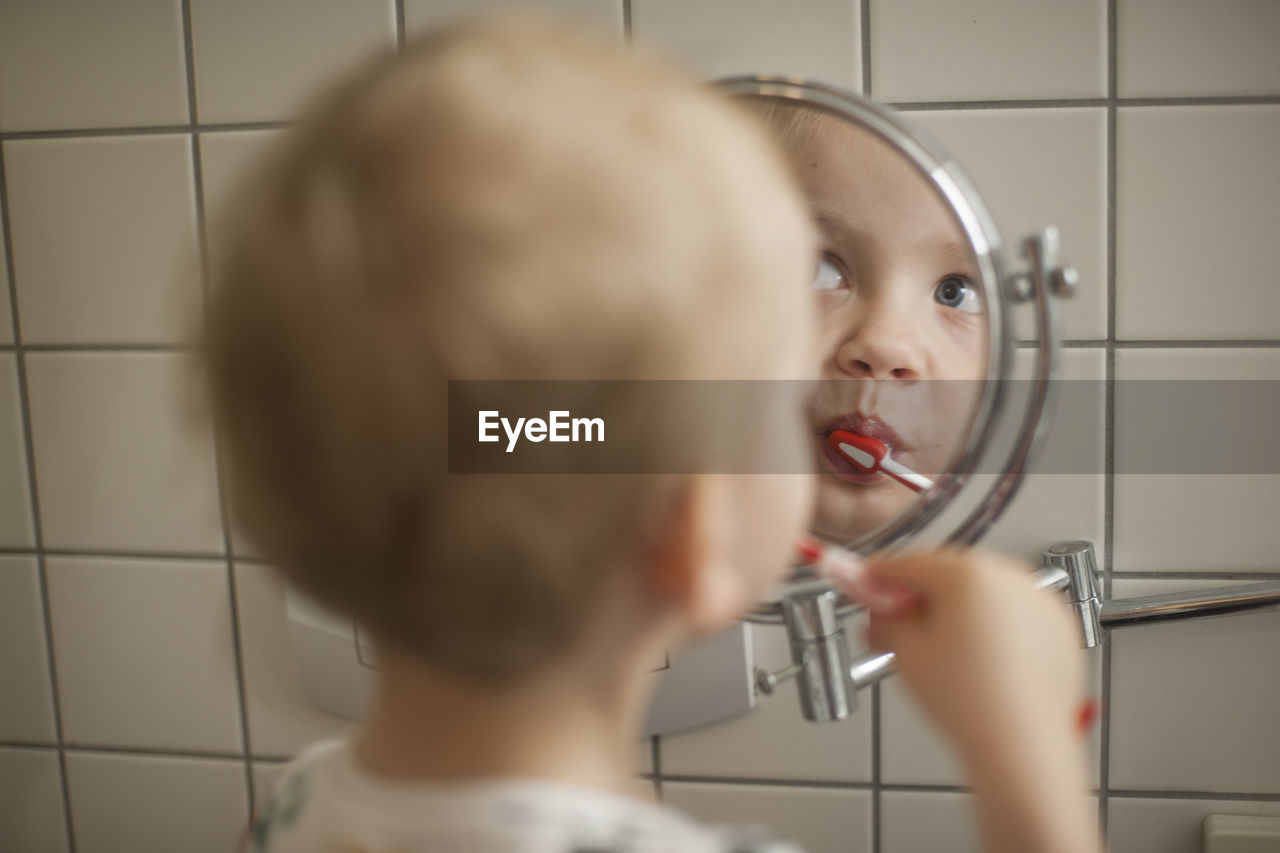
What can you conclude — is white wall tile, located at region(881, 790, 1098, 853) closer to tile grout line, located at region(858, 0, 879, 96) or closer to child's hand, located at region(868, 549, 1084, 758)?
child's hand, located at region(868, 549, 1084, 758)

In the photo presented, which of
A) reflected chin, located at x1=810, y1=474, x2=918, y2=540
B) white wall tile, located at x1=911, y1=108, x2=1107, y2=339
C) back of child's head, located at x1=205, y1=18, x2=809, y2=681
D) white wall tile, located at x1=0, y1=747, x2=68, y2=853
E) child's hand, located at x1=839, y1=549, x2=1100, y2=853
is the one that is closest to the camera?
back of child's head, located at x1=205, y1=18, x2=809, y2=681

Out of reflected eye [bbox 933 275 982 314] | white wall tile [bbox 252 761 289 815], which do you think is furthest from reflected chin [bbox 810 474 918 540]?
white wall tile [bbox 252 761 289 815]

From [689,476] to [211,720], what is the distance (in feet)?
2.44

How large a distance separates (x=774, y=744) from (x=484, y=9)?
25.6 inches

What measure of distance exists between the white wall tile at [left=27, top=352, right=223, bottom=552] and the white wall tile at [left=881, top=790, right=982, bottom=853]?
2.06 feet

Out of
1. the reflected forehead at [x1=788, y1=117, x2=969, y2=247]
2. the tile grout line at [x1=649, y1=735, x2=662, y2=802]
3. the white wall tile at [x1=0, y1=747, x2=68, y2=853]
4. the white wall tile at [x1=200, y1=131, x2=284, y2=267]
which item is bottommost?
the white wall tile at [x1=0, y1=747, x2=68, y2=853]

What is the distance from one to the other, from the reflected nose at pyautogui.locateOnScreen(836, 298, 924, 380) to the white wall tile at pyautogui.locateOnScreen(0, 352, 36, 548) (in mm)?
738

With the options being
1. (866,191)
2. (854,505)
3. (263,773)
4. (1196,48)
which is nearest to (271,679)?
(263,773)

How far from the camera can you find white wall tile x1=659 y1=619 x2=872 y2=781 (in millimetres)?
825

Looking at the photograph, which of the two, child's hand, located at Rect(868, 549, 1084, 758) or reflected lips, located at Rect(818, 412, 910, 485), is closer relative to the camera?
child's hand, located at Rect(868, 549, 1084, 758)

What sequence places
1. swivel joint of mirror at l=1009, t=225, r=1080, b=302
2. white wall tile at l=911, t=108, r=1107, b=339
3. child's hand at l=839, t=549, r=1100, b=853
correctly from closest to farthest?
1. child's hand at l=839, t=549, r=1100, b=853
2. swivel joint of mirror at l=1009, t=225, r=1080, b=302
3. white wall tile at l=911, t=108, r=1107, b=339

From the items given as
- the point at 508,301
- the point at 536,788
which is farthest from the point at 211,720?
the point at 508,301

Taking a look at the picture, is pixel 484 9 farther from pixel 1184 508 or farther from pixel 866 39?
pixel 1184 508

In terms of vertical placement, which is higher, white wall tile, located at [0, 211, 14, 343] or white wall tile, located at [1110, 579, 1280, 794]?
white wall tile, located at [0, 211, 14, 343]
